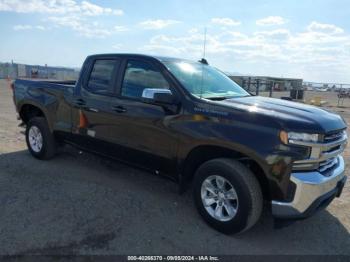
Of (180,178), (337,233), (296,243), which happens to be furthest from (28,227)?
(337,233)

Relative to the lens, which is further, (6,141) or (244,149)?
(6,141)

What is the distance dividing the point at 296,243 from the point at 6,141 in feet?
20.5

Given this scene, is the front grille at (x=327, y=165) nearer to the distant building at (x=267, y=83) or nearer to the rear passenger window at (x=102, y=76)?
the rear passenger window at (x=102, y=76)

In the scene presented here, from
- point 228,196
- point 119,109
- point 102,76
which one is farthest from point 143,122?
point 228,196

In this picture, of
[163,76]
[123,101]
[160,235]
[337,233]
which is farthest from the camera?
[123,101]

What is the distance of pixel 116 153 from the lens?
4910mm

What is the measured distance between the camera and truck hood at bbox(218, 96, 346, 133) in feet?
11.1

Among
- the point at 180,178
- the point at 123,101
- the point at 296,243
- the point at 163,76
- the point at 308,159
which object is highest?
the point at 163,76

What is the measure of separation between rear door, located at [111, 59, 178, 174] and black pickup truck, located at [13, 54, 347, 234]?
13 mm

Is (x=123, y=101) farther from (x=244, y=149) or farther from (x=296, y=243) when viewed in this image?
(x=296, y=243)

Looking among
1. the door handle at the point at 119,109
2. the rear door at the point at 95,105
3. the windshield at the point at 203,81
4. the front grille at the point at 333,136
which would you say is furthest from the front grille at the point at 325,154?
the rear door at the point at 95,105

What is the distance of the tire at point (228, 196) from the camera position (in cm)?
357

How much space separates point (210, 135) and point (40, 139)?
3.54 meters

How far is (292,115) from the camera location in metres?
3.56
